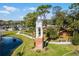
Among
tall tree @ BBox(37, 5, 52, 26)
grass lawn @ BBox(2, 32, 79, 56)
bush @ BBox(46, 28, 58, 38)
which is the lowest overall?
grass lawn @ BBox(2, 32, 79, 56)

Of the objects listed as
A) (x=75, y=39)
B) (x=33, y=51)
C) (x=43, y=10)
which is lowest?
(x=33, y=51)

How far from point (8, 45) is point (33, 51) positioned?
26 cm

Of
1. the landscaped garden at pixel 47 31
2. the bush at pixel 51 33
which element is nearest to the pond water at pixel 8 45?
the landscaped garden at pixel 47 31

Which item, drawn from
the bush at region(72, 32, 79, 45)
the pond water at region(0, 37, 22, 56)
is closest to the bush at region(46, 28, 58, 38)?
the bush at region(72, 32, 79, 45)

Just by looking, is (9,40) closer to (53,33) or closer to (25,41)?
(25,41)

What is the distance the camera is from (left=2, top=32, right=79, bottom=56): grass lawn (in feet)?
12.0

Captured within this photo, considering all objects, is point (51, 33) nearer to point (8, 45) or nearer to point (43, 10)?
point (43, 10)

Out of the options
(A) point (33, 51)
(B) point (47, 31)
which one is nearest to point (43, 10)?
(B) point (47, 31)

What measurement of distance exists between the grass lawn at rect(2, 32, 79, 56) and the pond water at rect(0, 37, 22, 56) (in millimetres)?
37

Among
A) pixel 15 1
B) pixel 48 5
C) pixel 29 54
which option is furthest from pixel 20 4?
pixel 29 54

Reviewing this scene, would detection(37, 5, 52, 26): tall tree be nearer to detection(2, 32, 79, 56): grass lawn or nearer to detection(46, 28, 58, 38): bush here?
detection(46, 28, 58, 38): bush

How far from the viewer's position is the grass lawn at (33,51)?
12.0 ft

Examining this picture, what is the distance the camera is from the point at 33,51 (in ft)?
12.1

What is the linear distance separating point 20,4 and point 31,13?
0.47 feet
